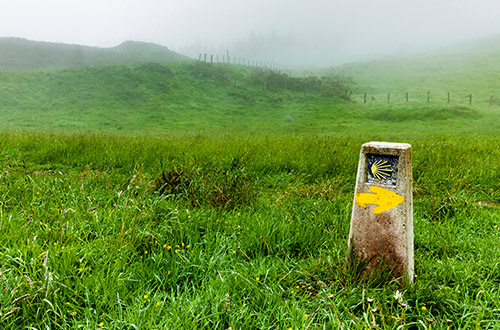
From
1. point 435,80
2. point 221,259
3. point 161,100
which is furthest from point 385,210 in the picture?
point 435,80

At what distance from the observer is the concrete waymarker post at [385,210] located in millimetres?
2148

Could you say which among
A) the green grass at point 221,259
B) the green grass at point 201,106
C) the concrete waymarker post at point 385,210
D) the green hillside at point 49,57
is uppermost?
the green hillside at point 49,57

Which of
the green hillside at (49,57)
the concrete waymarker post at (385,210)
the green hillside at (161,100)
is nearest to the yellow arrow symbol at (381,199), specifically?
the concrete waymarker post at (385,210)

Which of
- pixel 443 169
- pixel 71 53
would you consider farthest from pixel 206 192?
pixel 71 53

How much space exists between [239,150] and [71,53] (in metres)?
126

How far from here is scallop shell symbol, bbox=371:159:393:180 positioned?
219 centimetres

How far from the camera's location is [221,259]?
2.59 metres

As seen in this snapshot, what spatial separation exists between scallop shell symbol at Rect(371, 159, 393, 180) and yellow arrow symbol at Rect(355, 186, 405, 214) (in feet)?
0.33

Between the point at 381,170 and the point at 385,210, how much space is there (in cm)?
34

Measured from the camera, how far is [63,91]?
41.9m

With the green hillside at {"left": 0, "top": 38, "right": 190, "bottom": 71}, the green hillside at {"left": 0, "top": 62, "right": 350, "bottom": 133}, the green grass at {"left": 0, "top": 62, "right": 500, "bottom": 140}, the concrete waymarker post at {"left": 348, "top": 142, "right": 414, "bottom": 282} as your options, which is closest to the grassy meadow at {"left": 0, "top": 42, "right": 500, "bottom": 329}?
the concrete waymarker post at {"left": 348, "top": 142, "right": 414, "bottom": 282}

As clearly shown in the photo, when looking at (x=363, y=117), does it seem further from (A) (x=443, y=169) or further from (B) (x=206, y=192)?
(B) (x=206, y=192)

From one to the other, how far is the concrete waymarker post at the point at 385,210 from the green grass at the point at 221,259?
22 centimetres

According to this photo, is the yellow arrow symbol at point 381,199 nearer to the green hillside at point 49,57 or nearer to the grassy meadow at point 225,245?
the grassy meadow at point 225,245
